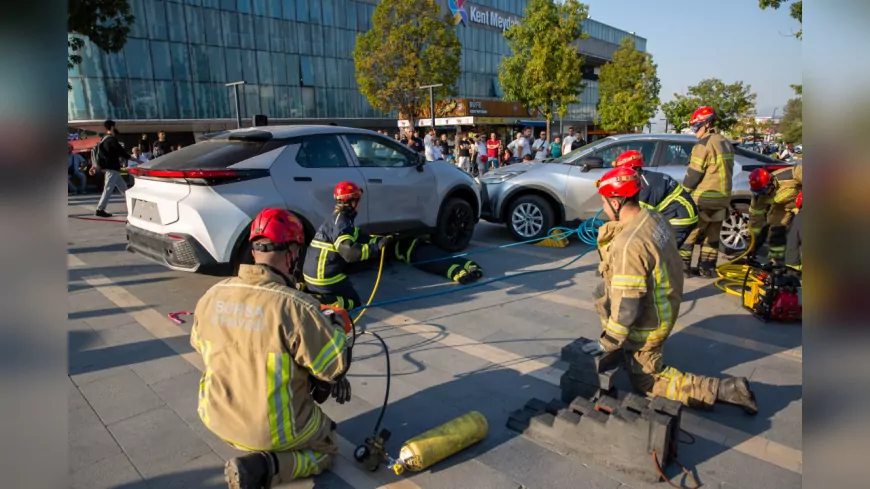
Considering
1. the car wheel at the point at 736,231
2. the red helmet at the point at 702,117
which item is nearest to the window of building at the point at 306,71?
the car wheel at the point at 736,231

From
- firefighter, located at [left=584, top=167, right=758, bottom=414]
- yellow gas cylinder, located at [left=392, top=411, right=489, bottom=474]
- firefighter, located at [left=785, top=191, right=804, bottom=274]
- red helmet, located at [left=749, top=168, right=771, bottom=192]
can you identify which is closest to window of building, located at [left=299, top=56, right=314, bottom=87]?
red helmet, located at [left=749, top=168, right=771, bottom=192]

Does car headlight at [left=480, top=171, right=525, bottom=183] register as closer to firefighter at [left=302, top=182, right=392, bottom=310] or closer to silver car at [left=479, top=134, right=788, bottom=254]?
silver car at [left=479, top=134, right=788, bottom=254]

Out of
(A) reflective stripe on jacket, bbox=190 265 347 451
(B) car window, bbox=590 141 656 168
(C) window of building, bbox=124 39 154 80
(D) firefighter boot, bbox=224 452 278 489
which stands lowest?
(D) firefighter boot, bbox=224 452 278 489

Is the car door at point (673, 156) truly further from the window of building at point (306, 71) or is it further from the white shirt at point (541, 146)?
the window of building at point (306, 71)

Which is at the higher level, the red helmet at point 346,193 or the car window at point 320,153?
the car window at point 320,153

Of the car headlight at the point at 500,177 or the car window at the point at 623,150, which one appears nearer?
the car window at the point at 623,150

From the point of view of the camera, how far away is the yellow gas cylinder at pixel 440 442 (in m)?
→ 2.70

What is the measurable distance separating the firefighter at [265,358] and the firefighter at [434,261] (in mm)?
3667

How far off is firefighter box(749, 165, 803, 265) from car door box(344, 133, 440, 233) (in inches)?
161

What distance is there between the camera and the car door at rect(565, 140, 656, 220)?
762 centimetres

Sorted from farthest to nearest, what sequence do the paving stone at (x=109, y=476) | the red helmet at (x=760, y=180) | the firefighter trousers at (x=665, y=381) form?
1. the red helmet at (x=760, y=180)
2. the firefighter trousers at (x=665, y=381)
3. the paving stone at (x=109, y=476)

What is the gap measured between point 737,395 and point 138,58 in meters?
34.5

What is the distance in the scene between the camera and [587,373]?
125 inches

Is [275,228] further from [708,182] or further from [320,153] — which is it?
[708,182]
